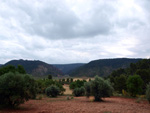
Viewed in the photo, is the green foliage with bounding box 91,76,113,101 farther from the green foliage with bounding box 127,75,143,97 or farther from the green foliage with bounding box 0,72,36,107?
the green foliage with bounding box 127,75,143,97

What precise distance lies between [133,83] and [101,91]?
656 inches

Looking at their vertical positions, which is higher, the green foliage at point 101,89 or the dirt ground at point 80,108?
the green foliage at point 101,89

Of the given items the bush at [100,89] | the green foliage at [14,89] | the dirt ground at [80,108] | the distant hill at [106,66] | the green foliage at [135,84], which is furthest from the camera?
the distant hill at [106,66]

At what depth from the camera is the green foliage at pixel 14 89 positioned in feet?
52.3

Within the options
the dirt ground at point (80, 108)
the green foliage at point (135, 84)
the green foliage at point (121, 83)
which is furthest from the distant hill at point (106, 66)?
the dirt ground at point (80, 108)

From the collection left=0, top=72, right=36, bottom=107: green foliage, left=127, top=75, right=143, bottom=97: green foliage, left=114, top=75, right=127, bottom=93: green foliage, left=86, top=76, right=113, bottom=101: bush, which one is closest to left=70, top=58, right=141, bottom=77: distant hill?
left=114, top=75, right=127, bottom=93: green foliage

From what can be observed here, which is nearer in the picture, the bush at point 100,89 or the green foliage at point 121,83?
the bush at point 100,89

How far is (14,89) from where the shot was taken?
645 inches

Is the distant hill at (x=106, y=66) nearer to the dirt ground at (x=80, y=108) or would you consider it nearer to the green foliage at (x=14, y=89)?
the dirt ground at (x=80, y=108)

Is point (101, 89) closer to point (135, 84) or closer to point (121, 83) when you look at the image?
point (135, 84)

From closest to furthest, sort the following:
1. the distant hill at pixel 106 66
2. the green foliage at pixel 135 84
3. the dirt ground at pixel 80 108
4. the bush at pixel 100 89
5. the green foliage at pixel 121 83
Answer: the dirt ground at pixel 80 108 → the bush at pixel 100 89 → the green foliage at pixel 135 84 → the green foliage at pixel 121 83 → the distant hill at pixel 106 66

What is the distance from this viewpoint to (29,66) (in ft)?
500

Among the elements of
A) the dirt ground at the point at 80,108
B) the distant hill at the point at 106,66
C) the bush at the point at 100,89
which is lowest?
the dirt ground at the point at 80,108

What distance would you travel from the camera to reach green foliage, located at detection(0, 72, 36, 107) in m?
15.9
